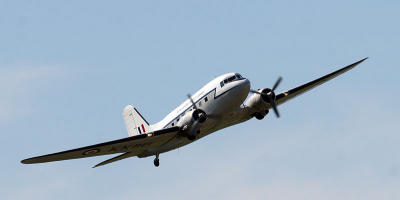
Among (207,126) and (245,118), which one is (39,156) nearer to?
(207,126)

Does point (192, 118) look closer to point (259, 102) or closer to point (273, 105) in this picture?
point (259, 102)

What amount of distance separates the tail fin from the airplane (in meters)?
6.93

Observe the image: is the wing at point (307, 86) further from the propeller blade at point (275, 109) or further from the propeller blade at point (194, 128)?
the propeller blade at point (194, 128)

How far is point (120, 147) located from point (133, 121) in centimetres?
1220

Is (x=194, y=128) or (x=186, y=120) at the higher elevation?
(x=186, y=120)

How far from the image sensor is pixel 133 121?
54.9 metres

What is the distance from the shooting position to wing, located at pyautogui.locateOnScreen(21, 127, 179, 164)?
4016cm

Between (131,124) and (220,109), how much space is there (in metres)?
15.2

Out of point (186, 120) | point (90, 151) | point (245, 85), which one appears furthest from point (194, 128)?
point (90, 151)

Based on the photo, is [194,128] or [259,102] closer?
[194,128]

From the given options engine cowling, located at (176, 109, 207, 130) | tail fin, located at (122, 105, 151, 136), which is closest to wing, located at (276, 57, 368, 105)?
engine cowling, located at (176, 109, 207, 130)

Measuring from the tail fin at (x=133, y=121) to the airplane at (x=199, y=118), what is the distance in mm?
6934

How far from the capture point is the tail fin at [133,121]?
2114 inches

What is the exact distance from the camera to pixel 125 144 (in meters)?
42.5
